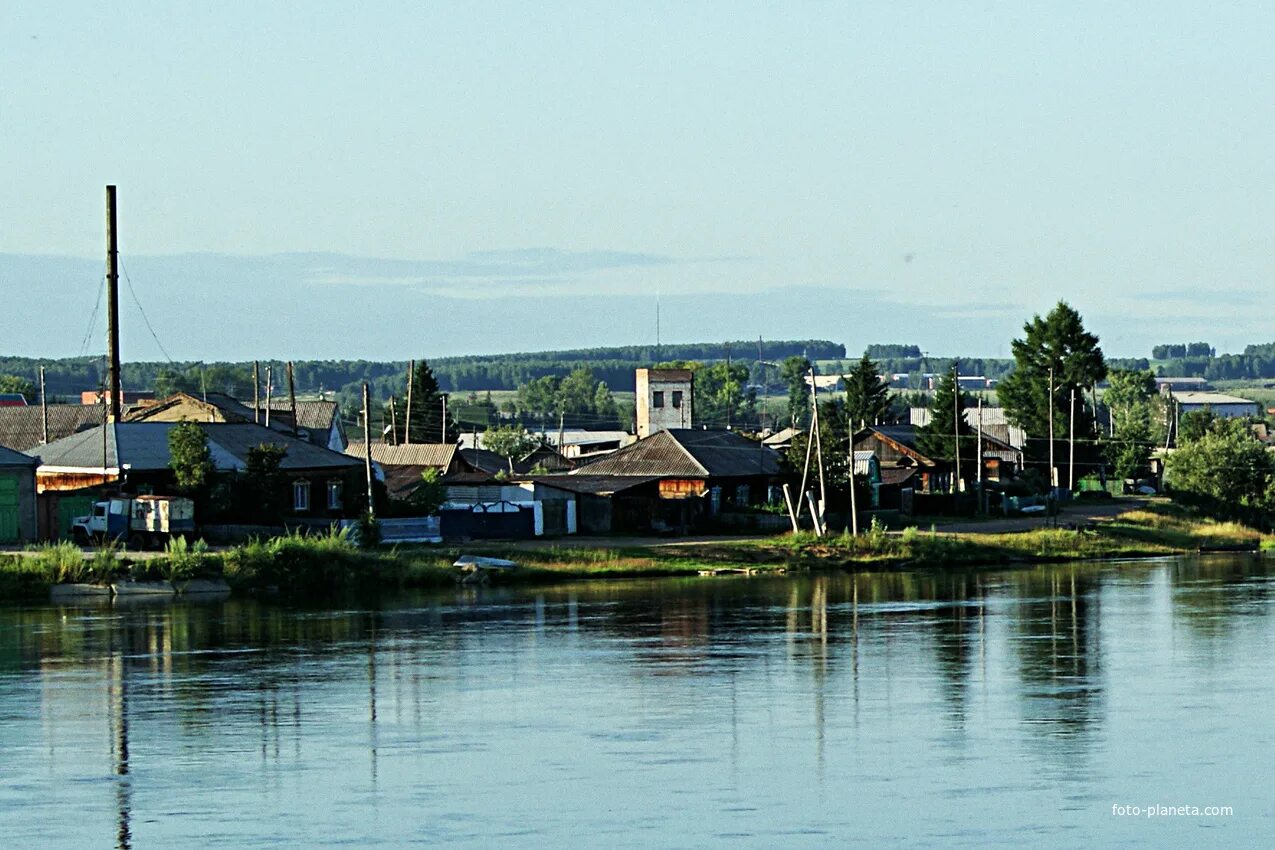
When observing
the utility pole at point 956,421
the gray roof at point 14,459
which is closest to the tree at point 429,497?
the gray roof at point 14,459

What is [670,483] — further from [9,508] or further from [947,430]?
[947,430]

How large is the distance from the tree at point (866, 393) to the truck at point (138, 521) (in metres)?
68.3

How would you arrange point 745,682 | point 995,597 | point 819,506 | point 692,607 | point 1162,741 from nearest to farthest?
point 1162,741, point 745,682, point 692,607, point 995,597, point 819,506

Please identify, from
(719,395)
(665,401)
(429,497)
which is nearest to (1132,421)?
(665,401)

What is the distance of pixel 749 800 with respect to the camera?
25219mm

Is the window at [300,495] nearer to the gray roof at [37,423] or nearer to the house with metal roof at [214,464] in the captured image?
the house with metal roof at [214,464]

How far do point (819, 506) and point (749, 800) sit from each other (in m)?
48.4

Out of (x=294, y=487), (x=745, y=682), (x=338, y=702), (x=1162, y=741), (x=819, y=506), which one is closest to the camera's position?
(x=1162, y=741)

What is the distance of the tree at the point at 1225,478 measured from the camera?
85.5 metres

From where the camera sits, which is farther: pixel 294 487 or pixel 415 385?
pixel 415 385

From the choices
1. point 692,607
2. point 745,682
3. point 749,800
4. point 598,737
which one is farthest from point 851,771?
point 692,607

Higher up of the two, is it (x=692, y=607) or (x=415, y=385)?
(x=415, y=385)

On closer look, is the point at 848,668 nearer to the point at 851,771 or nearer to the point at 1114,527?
the point at 851,771

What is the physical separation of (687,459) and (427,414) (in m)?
36.2
